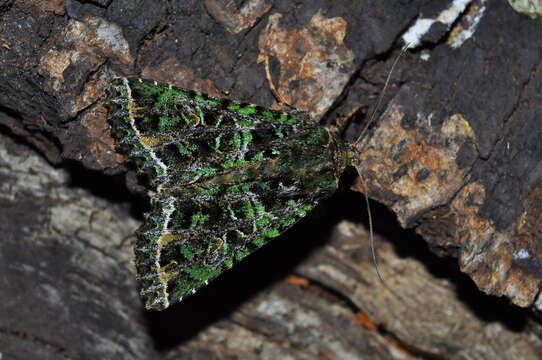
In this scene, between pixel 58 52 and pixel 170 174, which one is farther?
pixel 170 174

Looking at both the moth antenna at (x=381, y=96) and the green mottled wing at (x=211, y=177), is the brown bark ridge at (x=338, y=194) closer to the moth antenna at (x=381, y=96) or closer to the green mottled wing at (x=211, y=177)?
the moth antenna at (x=381, y=96)

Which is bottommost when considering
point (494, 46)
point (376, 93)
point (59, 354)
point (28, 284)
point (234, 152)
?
point (59, 354)

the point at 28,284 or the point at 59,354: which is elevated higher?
the point at 28,284

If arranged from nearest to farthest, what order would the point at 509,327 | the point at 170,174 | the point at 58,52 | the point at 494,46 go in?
the point at 58,52 < the point at 494,46 < the point at 170,174 < the point at 509,327

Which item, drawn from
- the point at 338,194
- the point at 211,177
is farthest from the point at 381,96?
the point at 211,177

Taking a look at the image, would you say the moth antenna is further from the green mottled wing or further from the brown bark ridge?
the green mottled wing

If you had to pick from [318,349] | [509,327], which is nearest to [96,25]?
[318,349]

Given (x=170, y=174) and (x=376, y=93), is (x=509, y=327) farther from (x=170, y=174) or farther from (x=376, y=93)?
(x=170, y=174)

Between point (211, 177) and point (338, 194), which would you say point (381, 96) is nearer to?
point (338, 194)
